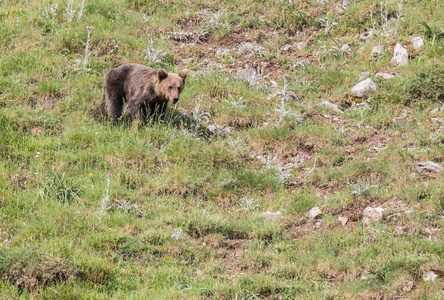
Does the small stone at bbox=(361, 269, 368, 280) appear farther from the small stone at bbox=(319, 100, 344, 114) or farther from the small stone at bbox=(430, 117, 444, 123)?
the small stone at bbox=(319, 100, 344, 114)

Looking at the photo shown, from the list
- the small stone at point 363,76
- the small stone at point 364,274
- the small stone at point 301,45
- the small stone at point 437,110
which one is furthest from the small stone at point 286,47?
the small stone at point 364,274

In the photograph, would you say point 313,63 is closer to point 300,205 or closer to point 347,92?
Answer: point 347,92

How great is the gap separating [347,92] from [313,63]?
4.21 ft

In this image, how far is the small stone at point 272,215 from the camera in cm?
663

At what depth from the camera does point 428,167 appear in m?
6.95

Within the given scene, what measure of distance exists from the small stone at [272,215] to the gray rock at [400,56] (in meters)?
4.34

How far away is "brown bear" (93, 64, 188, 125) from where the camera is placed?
8406 mm

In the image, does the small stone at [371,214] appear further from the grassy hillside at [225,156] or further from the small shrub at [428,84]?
the small shrub at [428,84]

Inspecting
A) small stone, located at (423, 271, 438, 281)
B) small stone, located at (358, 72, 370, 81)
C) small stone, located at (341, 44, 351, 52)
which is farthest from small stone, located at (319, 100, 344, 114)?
small stone, located at (423, 271, 438, 281)

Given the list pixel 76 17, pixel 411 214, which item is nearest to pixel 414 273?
pixel 411 214

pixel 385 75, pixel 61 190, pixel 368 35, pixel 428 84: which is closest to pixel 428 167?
pixel 428 84

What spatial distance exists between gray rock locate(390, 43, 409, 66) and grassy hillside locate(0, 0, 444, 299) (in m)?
0.12

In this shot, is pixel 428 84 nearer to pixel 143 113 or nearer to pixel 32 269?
pixel 143 113

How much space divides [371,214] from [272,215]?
1.22m
